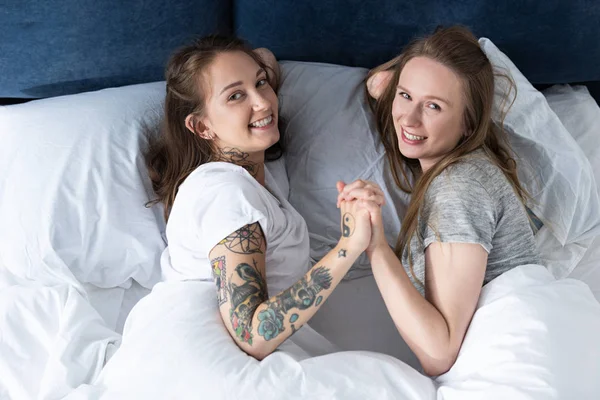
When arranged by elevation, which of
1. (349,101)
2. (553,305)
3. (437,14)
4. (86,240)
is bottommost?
(86,240)

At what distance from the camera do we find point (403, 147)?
1396 mm

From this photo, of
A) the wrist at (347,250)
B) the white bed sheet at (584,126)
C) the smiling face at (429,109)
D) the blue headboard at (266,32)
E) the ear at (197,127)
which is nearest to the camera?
the wrist at (347,250)

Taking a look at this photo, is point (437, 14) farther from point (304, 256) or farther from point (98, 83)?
point (98, 83)

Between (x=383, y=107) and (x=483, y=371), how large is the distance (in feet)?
2.28

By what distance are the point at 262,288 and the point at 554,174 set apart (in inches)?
28.5

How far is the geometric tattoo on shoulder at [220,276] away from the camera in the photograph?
1237mm

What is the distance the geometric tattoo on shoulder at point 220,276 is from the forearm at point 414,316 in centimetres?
28

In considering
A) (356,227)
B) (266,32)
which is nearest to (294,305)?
(356,227)

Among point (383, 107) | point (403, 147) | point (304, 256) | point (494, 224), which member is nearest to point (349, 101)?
point (383, 107)

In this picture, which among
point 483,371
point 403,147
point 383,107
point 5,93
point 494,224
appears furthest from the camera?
point 5,93

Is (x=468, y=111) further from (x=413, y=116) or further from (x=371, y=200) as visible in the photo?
(x=371, y=200)

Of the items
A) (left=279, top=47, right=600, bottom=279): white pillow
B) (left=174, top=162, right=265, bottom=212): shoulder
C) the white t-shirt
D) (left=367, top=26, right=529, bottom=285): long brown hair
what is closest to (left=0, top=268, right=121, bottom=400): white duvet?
the white t-shirt

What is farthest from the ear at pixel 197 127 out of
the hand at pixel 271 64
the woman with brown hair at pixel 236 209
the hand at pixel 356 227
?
the hand at pixel 356 227

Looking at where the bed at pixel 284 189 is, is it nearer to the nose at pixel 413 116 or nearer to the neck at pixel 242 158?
the neck at pixel 242 158
